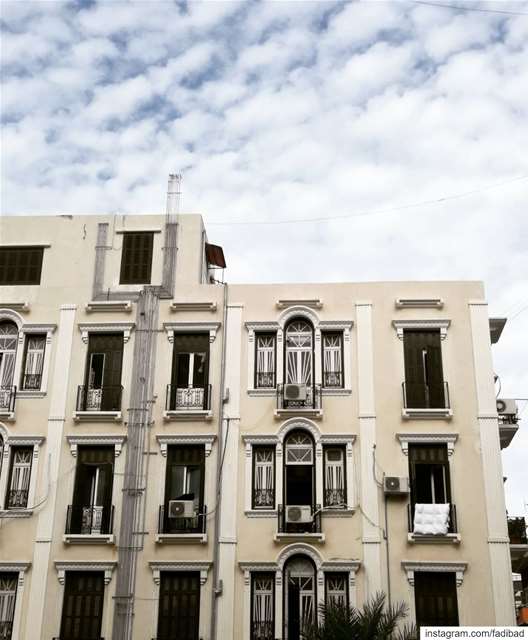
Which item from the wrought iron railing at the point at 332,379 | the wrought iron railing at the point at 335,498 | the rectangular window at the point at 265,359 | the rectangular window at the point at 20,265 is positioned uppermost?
the rectangular window at the point at 20,265

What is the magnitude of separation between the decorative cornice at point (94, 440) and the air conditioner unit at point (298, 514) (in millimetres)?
5147

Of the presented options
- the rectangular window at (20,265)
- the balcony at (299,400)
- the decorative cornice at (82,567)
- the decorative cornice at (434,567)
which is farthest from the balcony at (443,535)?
the rectangular window at (20,265)

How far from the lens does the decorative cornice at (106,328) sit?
24984 mm

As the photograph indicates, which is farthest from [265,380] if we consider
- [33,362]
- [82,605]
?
[82,605]

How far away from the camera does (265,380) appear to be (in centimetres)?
2433

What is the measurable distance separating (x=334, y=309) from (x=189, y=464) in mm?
6242

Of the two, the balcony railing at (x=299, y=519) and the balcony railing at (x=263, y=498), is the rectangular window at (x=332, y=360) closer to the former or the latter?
the balcony railing at (x=263, y=498)

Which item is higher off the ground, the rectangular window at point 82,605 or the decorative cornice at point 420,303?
the decorative cornice at point 420,303

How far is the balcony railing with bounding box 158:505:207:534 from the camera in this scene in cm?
2284

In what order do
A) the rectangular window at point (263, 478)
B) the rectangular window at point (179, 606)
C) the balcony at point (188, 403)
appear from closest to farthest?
the rectangular window at point (179, 606) → the rectangular window at point (263, 478) → the balcony at point (188, 403)

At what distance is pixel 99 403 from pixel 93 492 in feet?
8.38

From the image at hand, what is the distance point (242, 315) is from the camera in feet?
82.1

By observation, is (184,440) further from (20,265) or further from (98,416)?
(20,265)

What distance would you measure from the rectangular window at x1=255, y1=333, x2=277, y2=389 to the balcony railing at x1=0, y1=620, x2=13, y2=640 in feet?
30.4
